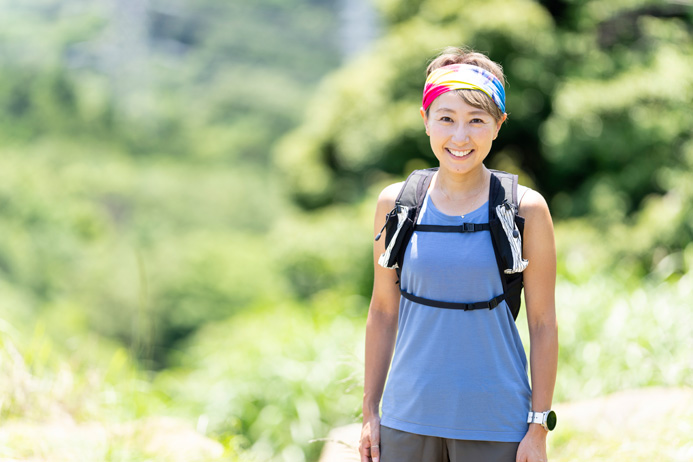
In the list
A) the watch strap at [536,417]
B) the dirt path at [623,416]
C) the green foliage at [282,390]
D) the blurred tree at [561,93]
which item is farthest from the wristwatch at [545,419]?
the blurred tree at [561,93]

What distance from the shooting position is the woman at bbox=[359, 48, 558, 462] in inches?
62.7

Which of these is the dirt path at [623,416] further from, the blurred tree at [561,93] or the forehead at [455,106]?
the blurred tree at [561,93]

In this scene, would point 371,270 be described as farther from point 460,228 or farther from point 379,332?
point 460,228

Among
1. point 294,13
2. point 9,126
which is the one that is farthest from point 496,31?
point 294,13

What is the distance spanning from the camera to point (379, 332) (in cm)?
181

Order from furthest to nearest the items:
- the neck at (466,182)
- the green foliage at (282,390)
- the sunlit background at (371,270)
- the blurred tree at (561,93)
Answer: the blurred tree at (561,93)
the green foliage at (282,390)
the sunlit background at (371,270)
the neck at (466,182)

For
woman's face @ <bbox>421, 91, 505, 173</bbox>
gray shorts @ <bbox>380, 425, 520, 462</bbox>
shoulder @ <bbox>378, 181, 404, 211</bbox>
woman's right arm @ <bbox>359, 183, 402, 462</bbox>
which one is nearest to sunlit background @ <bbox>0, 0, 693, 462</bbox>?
woman's right arm @ <bbox>359, 183, 402, 462</bbox>

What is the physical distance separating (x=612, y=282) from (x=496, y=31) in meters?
2.80

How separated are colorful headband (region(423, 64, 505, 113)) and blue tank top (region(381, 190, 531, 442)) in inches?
10.4

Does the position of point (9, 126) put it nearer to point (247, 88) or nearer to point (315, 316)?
point (247, 88)

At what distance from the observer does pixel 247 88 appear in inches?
1422

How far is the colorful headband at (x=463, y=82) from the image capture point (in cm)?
164

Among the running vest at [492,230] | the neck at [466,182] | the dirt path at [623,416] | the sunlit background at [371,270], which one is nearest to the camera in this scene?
the running vest at [492,230]

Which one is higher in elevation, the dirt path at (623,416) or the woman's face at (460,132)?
the woman's face at (460,132)
